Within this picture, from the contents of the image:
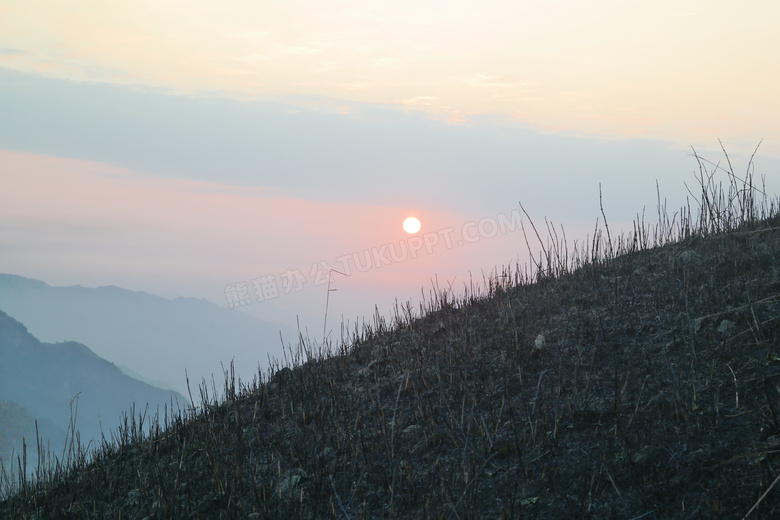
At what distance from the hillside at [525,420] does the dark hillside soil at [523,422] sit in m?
0.02

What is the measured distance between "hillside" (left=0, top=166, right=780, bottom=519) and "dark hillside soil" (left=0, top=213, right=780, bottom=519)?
0.8 inches

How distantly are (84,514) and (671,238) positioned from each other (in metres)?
8.24

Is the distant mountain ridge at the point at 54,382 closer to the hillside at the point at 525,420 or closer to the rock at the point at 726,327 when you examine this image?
the hillside at the point at 525,420

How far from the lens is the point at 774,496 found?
3033 mm

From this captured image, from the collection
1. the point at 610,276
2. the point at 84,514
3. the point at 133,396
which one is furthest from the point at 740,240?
the point at 133,396

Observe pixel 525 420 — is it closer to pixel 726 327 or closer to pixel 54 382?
Result: pixel 726 327

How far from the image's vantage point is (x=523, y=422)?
4488 mm

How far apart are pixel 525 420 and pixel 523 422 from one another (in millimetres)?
40

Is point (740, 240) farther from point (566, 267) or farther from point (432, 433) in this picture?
point (432, 433)

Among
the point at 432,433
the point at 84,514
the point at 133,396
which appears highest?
the point at 432,433

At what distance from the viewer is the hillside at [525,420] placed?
140 inches

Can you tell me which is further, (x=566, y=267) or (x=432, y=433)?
(x=566, y=267)

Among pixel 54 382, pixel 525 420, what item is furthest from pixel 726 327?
pixel 54 382

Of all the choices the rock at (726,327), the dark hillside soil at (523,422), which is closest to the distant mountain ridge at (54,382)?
the dark hillside soil at (523,422)
